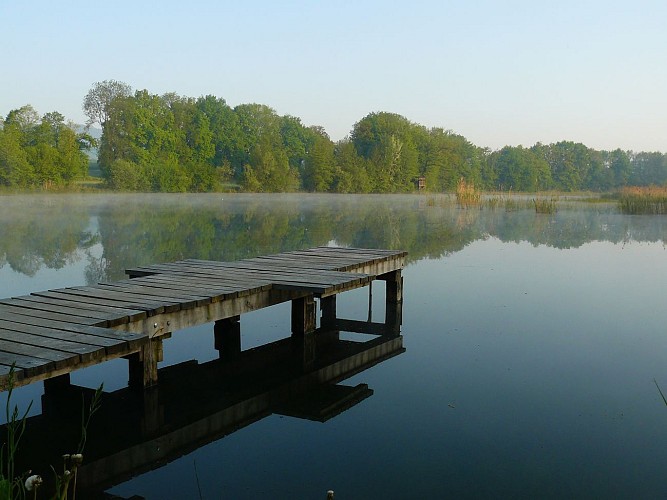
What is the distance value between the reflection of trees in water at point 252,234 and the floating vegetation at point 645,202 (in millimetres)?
840

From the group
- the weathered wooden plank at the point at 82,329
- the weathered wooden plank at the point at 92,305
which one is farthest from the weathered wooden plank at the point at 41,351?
the weathered wooden plank at the point at 92,305

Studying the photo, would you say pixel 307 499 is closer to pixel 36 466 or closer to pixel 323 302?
pixel 36 466

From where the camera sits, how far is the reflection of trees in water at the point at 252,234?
13.0 meters

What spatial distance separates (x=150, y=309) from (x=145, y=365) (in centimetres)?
40

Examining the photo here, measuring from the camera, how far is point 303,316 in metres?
6.53

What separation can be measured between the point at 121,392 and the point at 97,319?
68cm

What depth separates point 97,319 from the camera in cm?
460

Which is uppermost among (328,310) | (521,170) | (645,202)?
(521,170)

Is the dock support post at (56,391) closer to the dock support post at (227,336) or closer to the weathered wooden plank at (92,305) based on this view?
the weathered wooden plank at (92,305)

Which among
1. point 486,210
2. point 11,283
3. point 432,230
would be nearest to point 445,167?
point 486,210

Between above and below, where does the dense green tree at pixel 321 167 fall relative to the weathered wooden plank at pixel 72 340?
above

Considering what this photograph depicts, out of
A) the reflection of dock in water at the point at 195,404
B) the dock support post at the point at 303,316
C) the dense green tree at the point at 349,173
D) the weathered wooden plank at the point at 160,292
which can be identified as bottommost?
the reflection of dock in water at the point at 195,404

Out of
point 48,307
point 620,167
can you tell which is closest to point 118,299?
point 48,307

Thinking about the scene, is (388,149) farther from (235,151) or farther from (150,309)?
(150,309)
